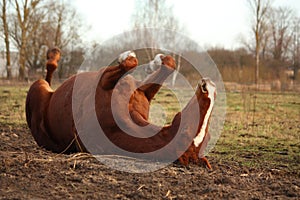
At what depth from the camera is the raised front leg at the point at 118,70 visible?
426 cm

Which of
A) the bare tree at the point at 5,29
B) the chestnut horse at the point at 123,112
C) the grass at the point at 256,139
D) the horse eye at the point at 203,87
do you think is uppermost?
the bare tree at the point at 5,29

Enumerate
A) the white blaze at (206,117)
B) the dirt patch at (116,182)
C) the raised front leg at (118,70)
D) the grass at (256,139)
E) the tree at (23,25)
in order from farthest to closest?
the tree at (23,25)
the grass at (256,139)
the raised front leg at (118,70)
the white blaze at (206,117)
the dirt patch at (116,182)

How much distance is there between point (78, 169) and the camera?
3764 mm

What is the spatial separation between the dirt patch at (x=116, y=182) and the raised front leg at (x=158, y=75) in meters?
1.15

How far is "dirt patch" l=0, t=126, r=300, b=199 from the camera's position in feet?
10.7

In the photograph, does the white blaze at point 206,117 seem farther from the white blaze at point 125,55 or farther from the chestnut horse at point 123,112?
the white blaze at point 125,55

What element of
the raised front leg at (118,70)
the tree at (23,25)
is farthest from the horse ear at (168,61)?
the tree at (23,25)

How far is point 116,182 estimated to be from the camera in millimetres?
3494

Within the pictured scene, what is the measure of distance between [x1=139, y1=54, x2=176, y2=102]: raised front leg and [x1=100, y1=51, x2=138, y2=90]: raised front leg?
47cm

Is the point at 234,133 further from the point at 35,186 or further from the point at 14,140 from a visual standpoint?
the point at 35,186

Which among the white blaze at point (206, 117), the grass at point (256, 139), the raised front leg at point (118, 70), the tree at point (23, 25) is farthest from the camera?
the tree at point (23, 25)

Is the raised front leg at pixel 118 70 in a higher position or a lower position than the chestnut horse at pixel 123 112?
higher

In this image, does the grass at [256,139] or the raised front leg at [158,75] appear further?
the grass at [256,139]

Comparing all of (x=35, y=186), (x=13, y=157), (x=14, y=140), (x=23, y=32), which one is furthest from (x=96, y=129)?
(x=23, y=32)
